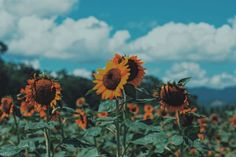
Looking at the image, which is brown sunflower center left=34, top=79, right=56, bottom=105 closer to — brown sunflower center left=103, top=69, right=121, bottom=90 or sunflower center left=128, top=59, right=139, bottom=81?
brown sunflower center left=103, top=69, right=121, bottom=90

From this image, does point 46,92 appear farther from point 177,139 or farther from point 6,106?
point 6,106

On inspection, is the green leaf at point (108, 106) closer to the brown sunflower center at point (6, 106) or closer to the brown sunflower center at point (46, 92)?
the brown sunflower center at point (46, 92)

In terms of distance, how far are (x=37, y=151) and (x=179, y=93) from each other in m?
1.58

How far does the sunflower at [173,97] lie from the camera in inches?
190

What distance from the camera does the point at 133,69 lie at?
193 inches

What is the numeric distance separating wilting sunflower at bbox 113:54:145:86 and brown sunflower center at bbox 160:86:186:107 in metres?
0.23

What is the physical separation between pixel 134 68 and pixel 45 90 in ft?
2.55

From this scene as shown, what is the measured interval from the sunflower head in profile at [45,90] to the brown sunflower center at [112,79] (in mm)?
451

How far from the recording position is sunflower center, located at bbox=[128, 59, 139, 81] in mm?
4850

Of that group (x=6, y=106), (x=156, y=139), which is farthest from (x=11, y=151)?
(x=6, y=106)

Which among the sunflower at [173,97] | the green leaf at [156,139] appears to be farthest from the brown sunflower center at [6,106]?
the green leaf at [156,139]

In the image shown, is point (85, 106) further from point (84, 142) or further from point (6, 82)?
point (6, 82)

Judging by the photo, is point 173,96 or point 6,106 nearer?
point 173,96

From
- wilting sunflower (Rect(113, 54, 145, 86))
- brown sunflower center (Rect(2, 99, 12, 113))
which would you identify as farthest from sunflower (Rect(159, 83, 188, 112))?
brown sunflower center (Rect(2, 99, 12, 113))
